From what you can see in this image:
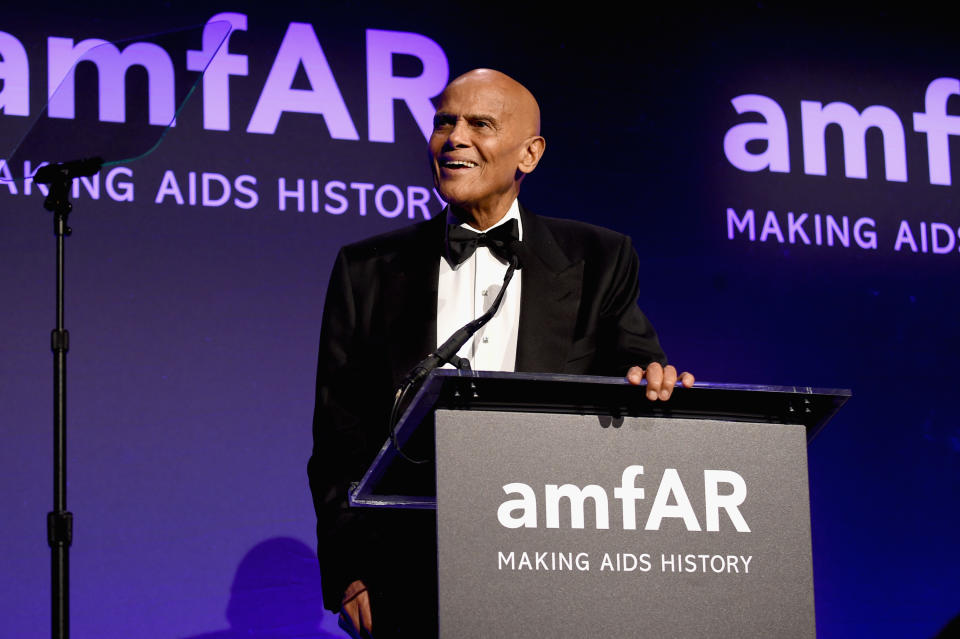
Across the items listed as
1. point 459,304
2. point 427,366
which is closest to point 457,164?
point 459,304

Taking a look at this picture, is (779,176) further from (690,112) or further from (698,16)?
(698,16)

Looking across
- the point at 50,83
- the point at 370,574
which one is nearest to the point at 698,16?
the point at 50,83

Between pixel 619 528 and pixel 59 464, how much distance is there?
127 cm

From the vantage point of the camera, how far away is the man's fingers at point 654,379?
4.56 feet

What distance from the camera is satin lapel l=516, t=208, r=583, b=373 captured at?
2016 mm

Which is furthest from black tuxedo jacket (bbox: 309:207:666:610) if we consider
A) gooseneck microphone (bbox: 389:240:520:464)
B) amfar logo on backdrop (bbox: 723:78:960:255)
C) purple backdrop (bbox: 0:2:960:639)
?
amfar logo on backdrop (bbox: 723:78:960:255)

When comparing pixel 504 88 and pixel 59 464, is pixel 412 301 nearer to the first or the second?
pixel 504 88

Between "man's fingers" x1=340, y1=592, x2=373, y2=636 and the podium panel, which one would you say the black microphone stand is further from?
the podium panel

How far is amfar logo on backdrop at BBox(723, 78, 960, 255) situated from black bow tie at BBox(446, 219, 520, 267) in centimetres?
189

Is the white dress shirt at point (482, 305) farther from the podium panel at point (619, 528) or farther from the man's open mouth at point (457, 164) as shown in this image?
the podium panel at point (619, 528)

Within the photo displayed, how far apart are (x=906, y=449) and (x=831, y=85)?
4.35 ft

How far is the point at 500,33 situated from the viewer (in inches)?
148

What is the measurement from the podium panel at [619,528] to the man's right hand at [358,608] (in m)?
0.52

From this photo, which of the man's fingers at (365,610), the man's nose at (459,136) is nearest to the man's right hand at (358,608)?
the man's fingers at (365,610)
